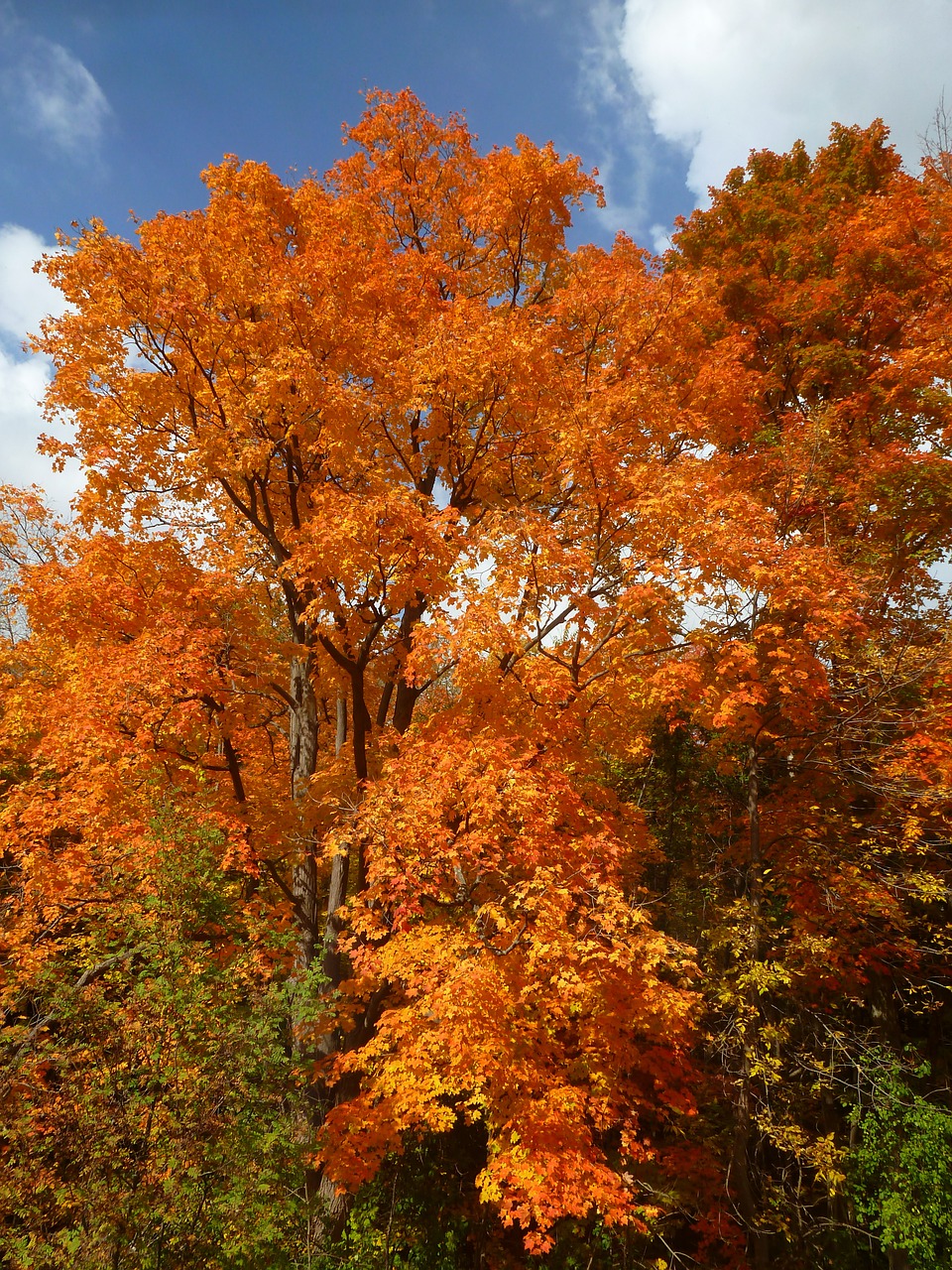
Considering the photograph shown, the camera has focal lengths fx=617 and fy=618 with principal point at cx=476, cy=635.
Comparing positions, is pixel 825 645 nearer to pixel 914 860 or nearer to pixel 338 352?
pixel 914 860

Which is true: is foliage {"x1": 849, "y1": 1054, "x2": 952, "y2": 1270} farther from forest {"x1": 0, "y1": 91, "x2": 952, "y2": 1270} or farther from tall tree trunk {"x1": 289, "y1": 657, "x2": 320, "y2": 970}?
tall tree trunk {"x1": 289, "y1": 657, "x2": 320, "y2": 970}

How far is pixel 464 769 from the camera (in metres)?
8.15

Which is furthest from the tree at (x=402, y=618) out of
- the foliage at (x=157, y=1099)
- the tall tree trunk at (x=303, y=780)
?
the foliage at (x=157, y=1099)

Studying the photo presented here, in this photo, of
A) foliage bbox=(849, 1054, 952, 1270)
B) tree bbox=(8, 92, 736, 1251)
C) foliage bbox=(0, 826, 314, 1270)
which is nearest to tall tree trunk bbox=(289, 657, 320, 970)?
tree bbox=(8, 92, 736, 1251)

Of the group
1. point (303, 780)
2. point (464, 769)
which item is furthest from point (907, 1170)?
point (303, 780)

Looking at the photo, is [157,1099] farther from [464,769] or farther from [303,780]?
[303,780]

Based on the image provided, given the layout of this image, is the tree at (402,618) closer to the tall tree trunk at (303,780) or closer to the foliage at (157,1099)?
the tall tree trunk at (303,780)

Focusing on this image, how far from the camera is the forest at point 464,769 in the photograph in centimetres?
714

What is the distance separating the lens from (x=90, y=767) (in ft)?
28.5

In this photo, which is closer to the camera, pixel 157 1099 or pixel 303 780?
pixel 157 1099

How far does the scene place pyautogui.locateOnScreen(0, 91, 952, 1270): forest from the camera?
7137mm

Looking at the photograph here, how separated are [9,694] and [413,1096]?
10.8 metres

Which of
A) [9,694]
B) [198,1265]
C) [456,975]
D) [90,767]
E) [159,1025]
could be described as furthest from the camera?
[9,694]

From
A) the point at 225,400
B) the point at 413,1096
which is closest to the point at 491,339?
the point at 225,400
